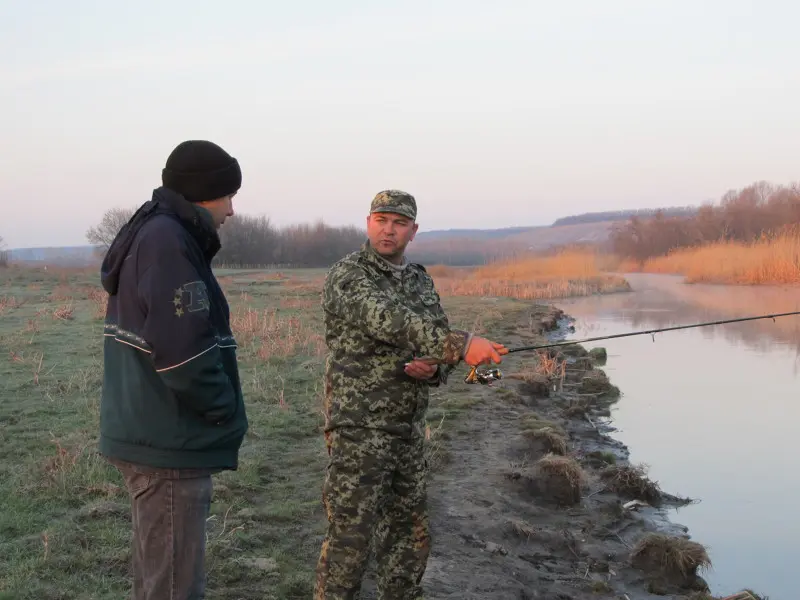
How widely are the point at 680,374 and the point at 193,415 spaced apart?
12652 mm

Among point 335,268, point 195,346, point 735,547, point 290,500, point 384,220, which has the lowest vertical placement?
point 735,547

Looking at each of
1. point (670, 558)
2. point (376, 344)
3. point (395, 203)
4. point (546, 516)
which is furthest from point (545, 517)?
point (395, 203)

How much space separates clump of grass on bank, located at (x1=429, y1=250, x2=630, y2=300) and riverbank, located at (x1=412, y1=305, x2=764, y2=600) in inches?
889

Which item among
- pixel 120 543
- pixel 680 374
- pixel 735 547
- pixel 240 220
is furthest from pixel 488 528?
pixel 240 220

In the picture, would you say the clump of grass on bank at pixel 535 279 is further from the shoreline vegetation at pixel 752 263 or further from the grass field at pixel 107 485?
the grass field at pixel 107 485

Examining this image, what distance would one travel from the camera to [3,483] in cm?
595

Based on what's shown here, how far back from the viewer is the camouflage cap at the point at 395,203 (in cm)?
381

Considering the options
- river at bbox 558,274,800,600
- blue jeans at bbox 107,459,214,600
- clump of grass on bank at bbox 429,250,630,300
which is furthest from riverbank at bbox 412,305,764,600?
clump of grass on bank at bbox 429,250,630,300

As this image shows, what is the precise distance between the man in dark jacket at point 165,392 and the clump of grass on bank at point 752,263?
1149 inches

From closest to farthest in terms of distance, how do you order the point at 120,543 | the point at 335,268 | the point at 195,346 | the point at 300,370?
the point at 195,346
the point at 335,268
the point at 120,543
the point at 300,370

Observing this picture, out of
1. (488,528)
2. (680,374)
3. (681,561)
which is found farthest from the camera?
(680,374)

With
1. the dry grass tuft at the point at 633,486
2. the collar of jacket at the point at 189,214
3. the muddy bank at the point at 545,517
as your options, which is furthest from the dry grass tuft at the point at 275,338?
the collar of jacket at the point at 189,214

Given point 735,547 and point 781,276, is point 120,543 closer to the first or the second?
point 735,547

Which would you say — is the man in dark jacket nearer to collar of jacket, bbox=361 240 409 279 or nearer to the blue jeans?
the blue jeans
